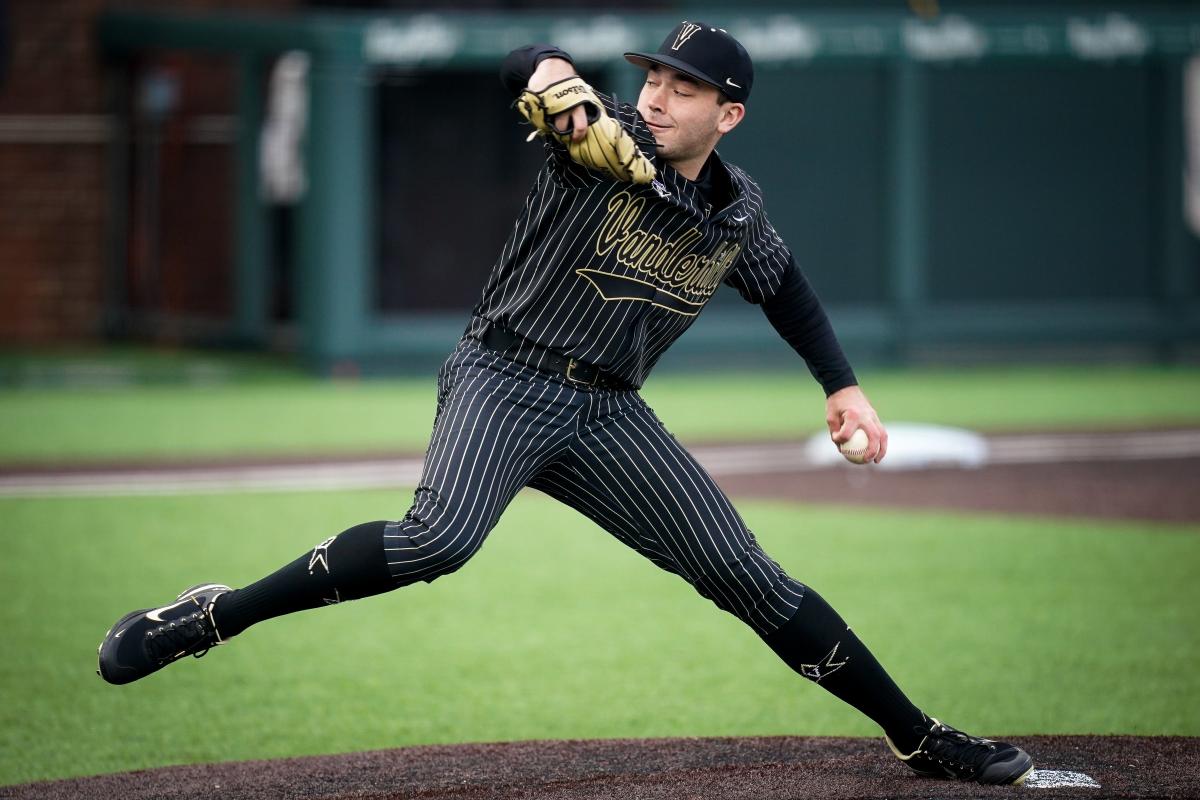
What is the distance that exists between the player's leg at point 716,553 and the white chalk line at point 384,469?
5259mm

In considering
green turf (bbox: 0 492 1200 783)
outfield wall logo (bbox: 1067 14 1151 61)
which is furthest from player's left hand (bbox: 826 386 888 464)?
outfield wall logo (bbox: 1067 14 1151 61)

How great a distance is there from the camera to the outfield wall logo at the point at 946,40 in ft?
49.8

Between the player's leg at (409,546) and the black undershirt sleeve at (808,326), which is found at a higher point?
the black undershirt sleeve at (808,326)

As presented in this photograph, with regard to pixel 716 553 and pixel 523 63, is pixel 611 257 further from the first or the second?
pixel 716 553

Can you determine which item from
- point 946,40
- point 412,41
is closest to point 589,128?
point 412,41

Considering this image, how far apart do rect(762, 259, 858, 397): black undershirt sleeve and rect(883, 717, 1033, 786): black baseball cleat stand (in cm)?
92

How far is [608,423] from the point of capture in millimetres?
3824

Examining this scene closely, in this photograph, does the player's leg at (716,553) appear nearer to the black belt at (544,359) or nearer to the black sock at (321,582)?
the black belt at (544,359)

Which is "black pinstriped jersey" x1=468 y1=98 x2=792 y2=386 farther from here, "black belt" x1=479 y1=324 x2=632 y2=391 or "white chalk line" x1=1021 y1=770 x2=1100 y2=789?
"white chalk line" x1=1021 y1=770 x2=1100 y2=789

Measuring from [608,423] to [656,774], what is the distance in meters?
0.90

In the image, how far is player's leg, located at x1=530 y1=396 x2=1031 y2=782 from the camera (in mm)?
3764

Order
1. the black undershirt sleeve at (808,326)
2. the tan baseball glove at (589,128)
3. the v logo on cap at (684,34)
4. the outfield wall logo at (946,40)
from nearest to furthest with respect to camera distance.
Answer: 1. the tan baseball glove at (589,128)
2. the v logo on cap at (684,34)
3. the black undershirt sleeve at (808,326)
4. the outfield wall logo at (946,40)

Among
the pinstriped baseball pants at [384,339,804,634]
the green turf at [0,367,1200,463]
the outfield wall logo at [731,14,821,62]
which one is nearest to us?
the pinstriped baseball pants at [384,339,804,634]

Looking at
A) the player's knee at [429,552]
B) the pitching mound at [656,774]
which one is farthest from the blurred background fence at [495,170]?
the player's knee at [429,552]
